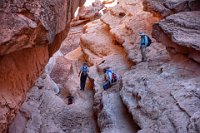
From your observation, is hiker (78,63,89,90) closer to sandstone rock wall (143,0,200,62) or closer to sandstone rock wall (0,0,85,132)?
sandstone rock wall (0,0,85,132)

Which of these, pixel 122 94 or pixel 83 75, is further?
pixel 83 75

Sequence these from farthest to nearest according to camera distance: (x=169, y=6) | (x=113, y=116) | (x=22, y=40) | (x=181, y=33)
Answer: (x=169, y=6)
(x=181, y=33)
(x=113, y=116)
(x=22, y=40)

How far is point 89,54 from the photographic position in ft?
74.1

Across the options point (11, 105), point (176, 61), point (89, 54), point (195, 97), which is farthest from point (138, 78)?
point (89, 54)

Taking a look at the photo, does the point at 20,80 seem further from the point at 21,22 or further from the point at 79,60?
the point at 79,60

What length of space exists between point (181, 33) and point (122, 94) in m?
3.83

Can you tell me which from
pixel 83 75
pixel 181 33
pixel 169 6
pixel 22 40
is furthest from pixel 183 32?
pixel 22 40

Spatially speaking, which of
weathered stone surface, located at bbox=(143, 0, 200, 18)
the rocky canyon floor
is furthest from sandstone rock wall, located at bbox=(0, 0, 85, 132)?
weathered stone surface, located at bbox=(143, 0, 200, 18)

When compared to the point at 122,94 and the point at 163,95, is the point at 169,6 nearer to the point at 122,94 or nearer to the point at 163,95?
the point at 122,94

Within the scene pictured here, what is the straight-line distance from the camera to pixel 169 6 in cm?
1852

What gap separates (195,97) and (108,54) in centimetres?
1134

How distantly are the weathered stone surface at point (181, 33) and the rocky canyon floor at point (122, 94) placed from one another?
34cm

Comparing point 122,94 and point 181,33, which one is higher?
point 181,33

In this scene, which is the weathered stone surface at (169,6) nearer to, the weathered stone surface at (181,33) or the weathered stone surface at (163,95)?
the weathered stone surface at (181,33)
